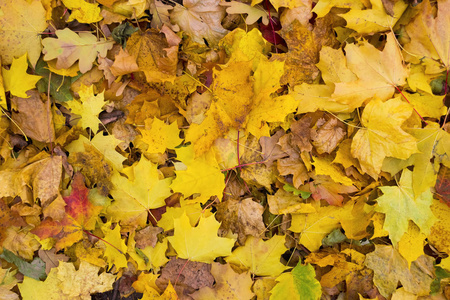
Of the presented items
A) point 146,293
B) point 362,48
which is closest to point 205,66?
point 362,48

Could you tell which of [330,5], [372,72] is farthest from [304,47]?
[372,72]

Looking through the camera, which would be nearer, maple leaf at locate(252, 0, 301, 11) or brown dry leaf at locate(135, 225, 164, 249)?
maple leaf at locate(252, 0, 301, 11)

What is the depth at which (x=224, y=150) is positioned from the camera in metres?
1.29

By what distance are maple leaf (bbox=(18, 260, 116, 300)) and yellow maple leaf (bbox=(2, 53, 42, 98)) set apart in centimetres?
77

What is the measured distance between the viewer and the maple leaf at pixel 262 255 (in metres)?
1.32

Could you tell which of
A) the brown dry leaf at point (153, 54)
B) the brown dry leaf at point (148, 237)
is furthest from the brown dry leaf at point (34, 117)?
the brown dry leaf at point (148, 237)

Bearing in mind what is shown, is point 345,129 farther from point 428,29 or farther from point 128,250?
point 128,250

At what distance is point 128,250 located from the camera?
4.41ft

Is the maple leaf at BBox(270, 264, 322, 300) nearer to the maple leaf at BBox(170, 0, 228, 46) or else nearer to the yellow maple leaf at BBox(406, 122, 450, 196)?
the yellow maple leaf at BBox(406, 122, 450, 196)

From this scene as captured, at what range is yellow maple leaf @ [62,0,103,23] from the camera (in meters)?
1.25

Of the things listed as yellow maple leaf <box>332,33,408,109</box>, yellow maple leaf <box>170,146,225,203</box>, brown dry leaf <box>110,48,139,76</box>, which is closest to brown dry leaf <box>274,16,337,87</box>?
yellow maple leaf <box>332,33,408,109</box>

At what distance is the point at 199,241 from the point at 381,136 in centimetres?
87

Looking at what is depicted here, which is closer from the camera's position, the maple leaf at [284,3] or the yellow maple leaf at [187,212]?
the maple leaf at [284,3]

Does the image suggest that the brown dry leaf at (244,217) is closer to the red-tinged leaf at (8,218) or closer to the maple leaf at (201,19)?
the maple leaf at (201,19)
